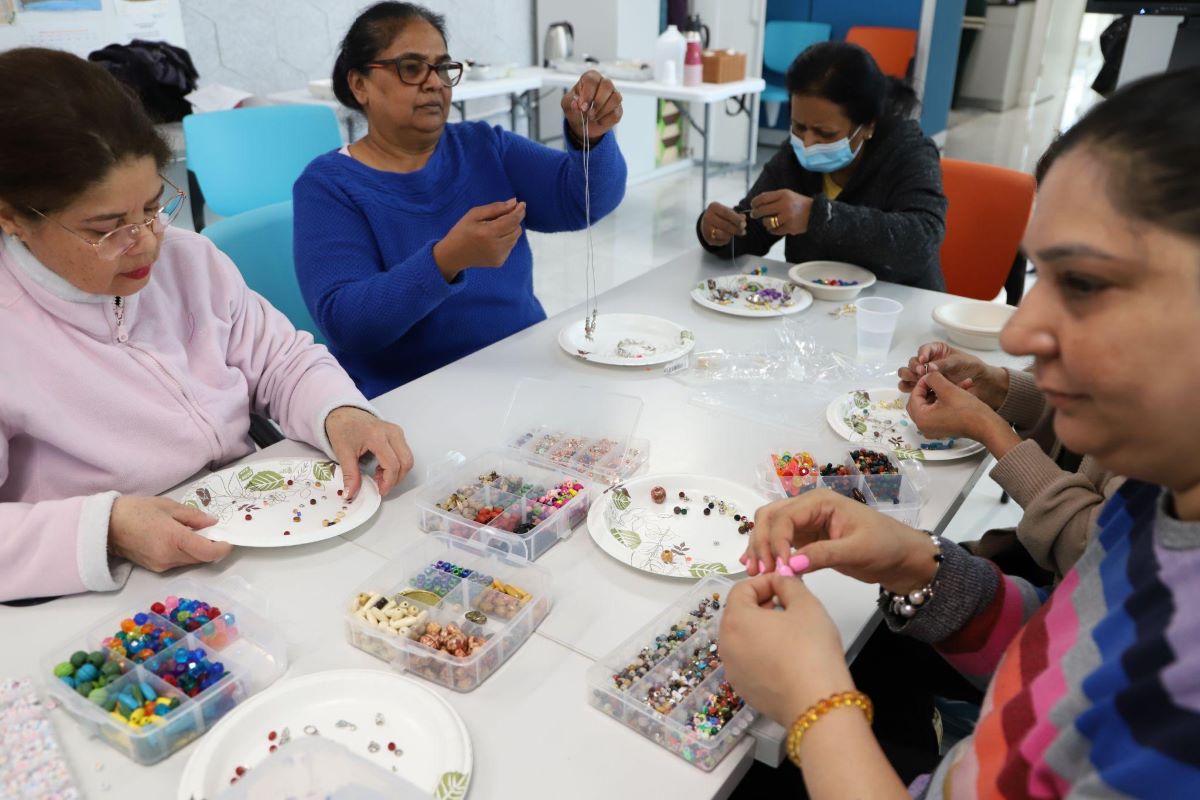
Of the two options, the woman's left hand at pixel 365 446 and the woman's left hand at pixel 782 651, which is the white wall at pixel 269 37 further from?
the woman's left hand at pixel 782 651

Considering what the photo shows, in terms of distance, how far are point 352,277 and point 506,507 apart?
0.80 meters

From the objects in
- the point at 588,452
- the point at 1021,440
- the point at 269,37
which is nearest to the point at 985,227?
the point at 1021,440

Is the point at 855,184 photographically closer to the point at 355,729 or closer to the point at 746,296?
the point at 746,296

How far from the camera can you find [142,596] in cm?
107

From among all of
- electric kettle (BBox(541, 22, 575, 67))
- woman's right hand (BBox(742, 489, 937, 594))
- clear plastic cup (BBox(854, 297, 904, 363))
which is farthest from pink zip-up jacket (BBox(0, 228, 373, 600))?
electric kettle (BBox(541, 22, 575, 67))

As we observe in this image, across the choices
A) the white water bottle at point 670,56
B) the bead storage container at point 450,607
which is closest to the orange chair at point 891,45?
the white water bottle at point 670,56

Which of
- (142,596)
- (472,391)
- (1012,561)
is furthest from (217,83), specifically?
(1012,561)

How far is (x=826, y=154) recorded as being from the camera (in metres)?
2.19

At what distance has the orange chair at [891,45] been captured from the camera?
6.19 metres

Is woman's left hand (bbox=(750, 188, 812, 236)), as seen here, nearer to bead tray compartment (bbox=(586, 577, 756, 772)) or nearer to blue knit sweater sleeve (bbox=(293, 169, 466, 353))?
blue knit sweater sleeve (bbox=(293, 169, 466, 353))

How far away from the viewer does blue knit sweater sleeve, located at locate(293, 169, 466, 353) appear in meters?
1.69

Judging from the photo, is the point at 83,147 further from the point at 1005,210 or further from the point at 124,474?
the point at 1005,210

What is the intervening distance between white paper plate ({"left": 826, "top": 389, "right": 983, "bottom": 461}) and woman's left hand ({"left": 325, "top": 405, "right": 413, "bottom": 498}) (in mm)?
734

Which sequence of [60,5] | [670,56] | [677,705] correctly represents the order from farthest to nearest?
1. [670,56]
2. [60,5]
3. [677,705]
